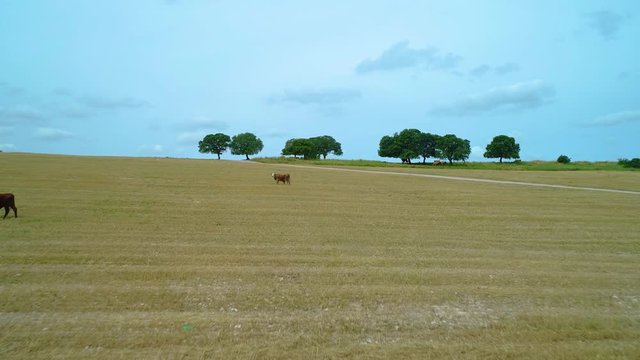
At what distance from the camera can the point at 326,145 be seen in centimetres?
15538

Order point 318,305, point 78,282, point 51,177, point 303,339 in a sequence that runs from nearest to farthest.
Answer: point 303,339, point 318,305, point 78,282, point 51,177

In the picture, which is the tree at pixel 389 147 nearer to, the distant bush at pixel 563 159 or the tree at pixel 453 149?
the tree at pixel 453 149

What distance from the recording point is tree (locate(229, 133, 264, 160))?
13650cm

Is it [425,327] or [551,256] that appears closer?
[425,327]

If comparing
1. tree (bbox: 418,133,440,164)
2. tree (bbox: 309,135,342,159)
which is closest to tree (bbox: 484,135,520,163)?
tree (bbox: 418,133,440,164)

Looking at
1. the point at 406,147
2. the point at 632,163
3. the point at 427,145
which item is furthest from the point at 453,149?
the point at 632,163

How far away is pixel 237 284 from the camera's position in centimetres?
1024

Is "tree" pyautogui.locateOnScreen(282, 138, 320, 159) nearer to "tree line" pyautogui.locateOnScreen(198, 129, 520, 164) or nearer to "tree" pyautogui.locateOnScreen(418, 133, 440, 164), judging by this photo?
"tree line" pyautogui.locateOnScreen(198, 129, 520, 164)

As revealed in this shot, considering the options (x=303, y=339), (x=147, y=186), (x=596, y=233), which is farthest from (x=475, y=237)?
(x=147, y=186)

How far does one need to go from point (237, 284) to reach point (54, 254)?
6553 mm

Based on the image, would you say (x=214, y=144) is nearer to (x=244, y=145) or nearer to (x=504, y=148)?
(x=244, y=145)

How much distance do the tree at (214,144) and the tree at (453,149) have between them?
233 ft

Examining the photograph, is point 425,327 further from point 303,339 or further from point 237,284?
point 237,284

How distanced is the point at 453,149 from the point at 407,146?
14190mm
